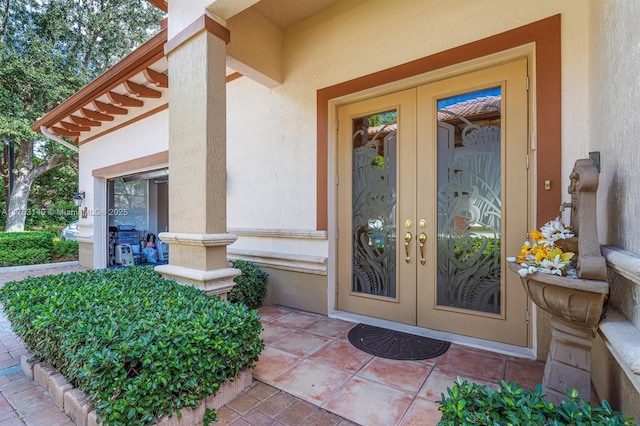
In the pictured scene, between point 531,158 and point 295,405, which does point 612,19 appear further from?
point 295,405

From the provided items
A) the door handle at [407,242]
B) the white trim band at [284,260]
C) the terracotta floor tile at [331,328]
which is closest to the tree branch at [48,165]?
the white trim band at [284,260]

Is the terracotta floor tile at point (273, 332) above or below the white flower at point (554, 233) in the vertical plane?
below

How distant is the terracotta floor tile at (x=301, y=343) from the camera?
268 cm

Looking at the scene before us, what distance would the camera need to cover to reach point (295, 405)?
1.93 m

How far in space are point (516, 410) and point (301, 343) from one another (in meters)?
1.98

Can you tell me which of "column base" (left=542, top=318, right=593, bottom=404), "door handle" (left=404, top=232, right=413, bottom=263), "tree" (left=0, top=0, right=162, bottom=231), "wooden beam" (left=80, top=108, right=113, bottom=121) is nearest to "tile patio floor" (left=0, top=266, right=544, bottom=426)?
"column base" (left=542, top=318, right=593, bottom=404)

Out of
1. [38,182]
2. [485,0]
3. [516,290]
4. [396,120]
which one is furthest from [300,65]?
[38,182]

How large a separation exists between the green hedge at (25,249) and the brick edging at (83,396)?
286 inches

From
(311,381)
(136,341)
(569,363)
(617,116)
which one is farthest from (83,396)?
(617,116)

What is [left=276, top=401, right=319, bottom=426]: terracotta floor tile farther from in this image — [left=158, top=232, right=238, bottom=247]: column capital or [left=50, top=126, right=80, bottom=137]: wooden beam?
[left=50, top=126, right=80, bottom=137]: wooden beam

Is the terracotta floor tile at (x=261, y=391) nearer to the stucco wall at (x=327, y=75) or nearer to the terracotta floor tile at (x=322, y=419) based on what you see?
the terracotta floor tile at (x=322, y=419)

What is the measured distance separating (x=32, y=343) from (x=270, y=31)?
12.6ft

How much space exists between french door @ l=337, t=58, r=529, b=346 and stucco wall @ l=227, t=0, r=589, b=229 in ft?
1.07

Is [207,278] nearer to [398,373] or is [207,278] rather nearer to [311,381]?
[311,381]
